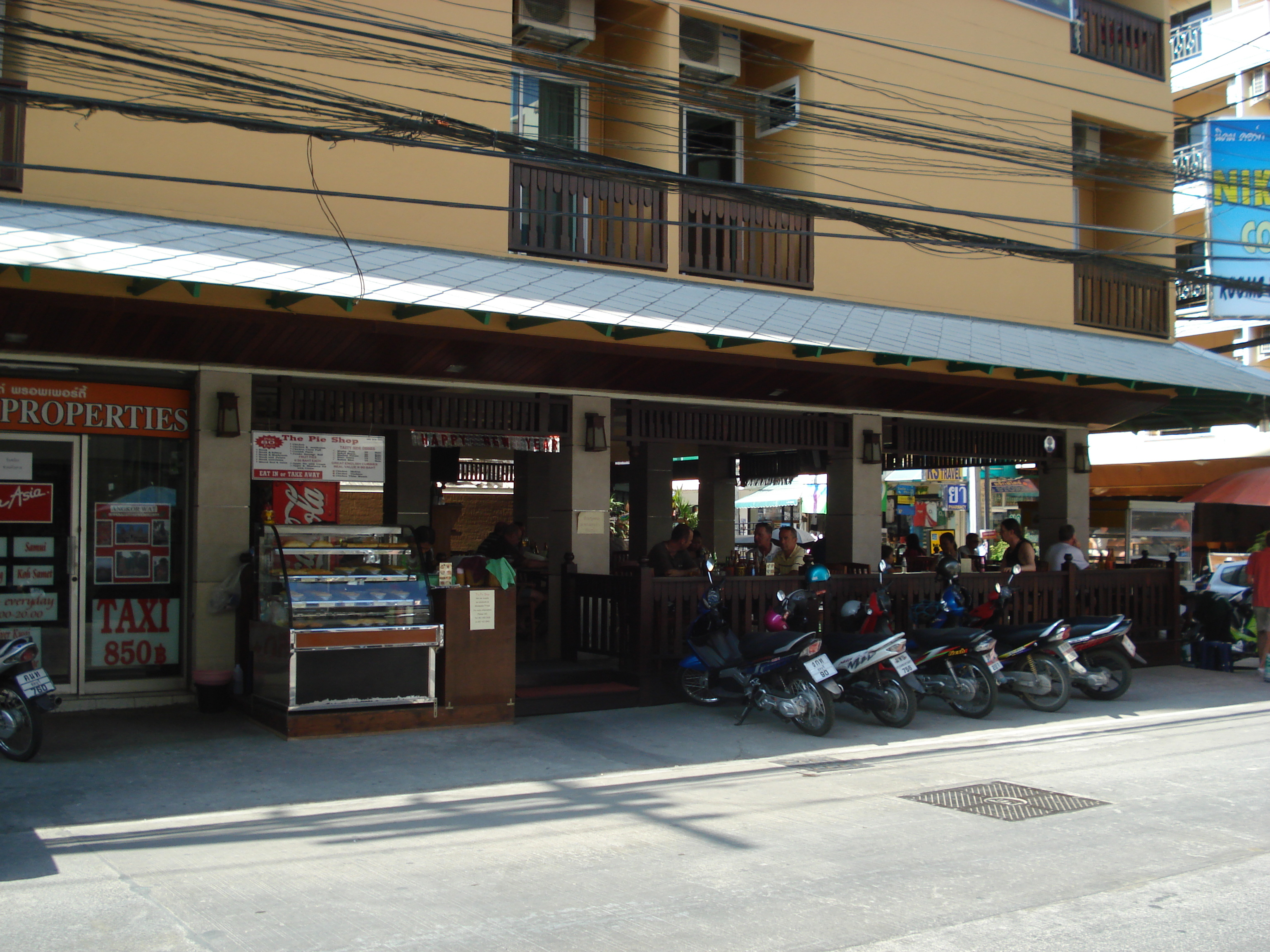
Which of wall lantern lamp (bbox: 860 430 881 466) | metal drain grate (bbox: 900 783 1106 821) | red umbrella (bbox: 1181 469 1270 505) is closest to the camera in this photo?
metal drain grate (bbox: 900 783 1106 821)

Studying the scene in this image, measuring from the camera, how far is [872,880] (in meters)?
5.54

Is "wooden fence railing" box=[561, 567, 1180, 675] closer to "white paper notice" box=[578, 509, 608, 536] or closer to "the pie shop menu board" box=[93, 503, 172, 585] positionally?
"white paper notice" box=[578, 509, 608, 536]

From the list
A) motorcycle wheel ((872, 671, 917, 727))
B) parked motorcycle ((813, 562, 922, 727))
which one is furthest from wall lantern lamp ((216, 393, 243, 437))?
motorcycle wheel ((872, 671, 917, 727))

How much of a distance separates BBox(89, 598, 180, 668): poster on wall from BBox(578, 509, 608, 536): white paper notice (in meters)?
4.04

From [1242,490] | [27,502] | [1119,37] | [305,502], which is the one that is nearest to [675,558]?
[305,502]

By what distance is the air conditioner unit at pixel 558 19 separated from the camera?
1227cm

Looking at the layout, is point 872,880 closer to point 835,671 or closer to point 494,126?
point 835,671

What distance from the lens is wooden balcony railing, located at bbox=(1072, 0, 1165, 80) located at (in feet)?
50.9

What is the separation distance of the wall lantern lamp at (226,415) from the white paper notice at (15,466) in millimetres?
1574

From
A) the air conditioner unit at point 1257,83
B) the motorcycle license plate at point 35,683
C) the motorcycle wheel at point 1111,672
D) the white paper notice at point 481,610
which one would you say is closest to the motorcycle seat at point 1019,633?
the motorcycle wheel at point 1111,672

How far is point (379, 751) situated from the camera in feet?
27.7

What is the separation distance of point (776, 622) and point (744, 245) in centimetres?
461

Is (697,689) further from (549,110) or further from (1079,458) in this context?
(1079,458)

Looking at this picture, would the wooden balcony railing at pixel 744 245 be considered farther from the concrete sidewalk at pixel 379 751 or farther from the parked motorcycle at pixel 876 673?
the concrete sidewalk at pixel 379 751
